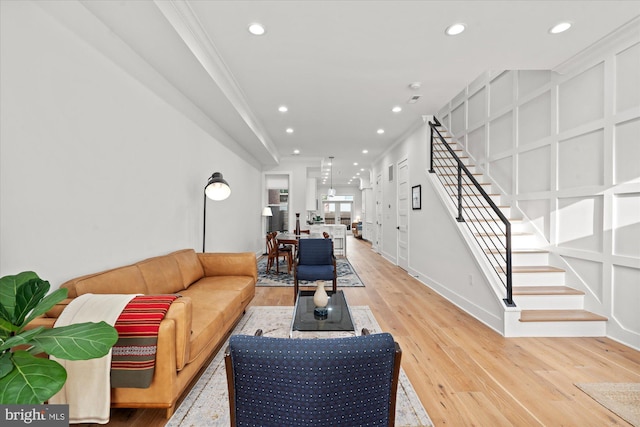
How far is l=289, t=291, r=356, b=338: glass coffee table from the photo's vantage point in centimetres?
217

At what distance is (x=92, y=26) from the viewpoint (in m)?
2.09

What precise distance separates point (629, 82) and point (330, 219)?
49.9 feet

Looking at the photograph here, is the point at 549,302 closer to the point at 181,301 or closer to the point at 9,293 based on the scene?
the point at 181,301

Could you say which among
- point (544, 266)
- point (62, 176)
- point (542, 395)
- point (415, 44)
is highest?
point (415, 44)

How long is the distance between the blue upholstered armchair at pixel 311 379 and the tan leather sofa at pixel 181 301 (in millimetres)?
800

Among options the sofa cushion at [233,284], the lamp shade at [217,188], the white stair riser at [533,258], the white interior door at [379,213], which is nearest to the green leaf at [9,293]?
the sofa cushion at [233,284]

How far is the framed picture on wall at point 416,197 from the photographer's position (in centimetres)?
512

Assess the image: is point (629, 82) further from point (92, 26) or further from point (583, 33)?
point (92, 26)

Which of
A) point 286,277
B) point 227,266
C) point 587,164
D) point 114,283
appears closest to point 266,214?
point 286,277

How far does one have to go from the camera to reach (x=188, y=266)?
308 centimetres

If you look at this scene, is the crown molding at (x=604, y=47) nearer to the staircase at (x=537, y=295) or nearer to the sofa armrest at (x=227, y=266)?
the staircase at (x=537, y=295)

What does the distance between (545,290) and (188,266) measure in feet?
13.2

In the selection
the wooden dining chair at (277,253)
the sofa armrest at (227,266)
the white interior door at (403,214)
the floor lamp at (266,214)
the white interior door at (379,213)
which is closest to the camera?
the sofa armrest at (227,266)

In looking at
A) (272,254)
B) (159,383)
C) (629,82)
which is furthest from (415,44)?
(272,254)
